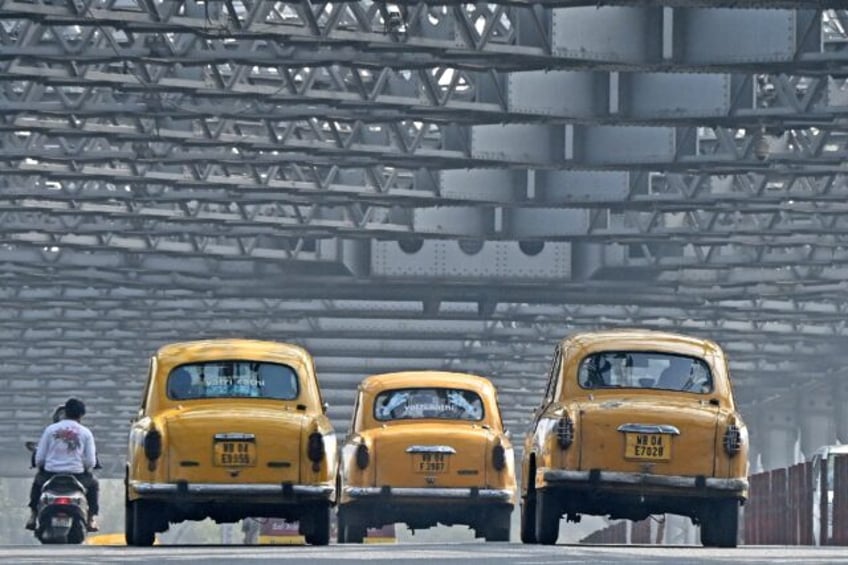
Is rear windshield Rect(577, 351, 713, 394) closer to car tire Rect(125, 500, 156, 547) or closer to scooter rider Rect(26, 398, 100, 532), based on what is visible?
car tire Rect(125, 500, 156, 547)

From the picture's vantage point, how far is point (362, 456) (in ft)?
84.9

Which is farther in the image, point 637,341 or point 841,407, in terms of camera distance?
point 841,407

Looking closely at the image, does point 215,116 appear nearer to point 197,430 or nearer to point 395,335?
point 197,430

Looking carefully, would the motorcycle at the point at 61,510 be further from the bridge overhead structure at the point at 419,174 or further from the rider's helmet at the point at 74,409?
the bridge overhead structure at the point at 419,174

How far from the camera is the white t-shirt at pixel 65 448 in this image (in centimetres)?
2559

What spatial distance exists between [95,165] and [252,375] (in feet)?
104

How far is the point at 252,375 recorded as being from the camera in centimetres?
2269

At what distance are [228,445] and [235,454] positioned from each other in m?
0.09

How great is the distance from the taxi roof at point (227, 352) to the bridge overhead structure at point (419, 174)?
9.14 meters

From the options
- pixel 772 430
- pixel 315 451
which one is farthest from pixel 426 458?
pixel 772 430

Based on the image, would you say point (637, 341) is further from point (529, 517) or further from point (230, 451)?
point (230, 451)

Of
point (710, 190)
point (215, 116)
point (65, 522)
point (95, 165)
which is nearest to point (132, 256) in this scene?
point (95, 165)

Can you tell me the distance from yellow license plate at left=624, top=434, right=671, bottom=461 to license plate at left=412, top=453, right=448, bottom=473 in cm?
391

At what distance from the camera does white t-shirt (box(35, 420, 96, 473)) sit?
84.0 ft
